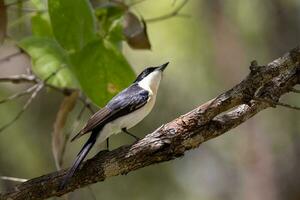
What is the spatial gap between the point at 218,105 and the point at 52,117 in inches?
203

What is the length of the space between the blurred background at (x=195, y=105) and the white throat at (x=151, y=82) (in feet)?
10.7

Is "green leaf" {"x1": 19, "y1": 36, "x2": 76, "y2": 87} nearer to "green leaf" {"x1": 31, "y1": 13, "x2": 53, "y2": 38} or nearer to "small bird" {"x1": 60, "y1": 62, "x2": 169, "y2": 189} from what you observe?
"green leaf" {"x1": 31, "y1": 13, "x2": 53, "y2": 38}

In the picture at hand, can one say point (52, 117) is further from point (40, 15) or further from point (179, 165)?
point (40, 15)

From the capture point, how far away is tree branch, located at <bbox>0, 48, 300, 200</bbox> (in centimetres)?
283

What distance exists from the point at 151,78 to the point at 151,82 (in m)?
0.07

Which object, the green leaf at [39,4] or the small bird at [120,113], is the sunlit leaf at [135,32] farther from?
the green leaf at [39,4]

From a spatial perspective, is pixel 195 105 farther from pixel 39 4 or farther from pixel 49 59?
pixel 39 4

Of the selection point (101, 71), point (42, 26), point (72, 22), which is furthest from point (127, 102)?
point (42, 26)

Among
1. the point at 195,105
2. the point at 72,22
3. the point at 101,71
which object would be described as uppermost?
the point at 72,22

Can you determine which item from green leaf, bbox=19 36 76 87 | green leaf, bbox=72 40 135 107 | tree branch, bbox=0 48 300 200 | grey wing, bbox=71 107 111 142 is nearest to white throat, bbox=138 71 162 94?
green leaf, bbox=72 40 135 107

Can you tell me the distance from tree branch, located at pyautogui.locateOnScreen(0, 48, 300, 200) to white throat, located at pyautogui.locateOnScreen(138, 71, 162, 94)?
2.04 ft

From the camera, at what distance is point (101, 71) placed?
3.36m

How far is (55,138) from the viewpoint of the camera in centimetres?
386

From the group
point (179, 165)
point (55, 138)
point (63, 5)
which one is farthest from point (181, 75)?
point (63, 5)
